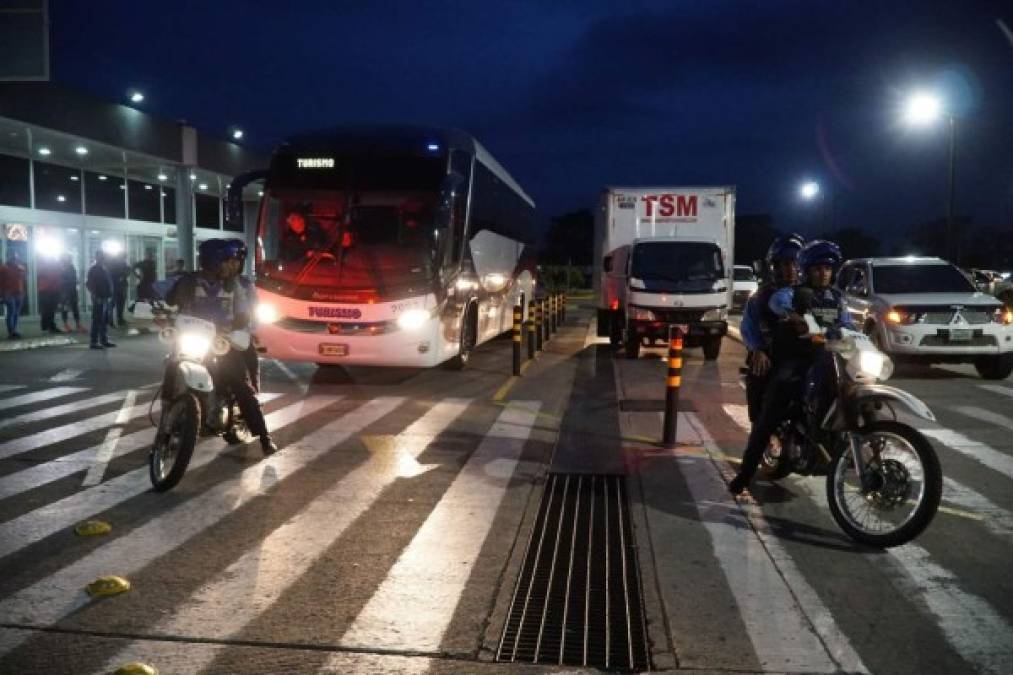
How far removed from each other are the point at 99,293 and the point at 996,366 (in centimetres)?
1554

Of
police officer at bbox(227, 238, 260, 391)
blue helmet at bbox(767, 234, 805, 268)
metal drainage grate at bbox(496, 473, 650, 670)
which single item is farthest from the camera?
police officer at bbox(227, 238, 260, 391)

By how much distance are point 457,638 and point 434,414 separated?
6431 millimetres

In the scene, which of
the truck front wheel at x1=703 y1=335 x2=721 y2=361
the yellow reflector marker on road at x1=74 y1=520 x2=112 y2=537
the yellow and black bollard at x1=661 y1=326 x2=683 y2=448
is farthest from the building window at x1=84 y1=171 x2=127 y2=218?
the yellow reflector marker on road at x1=74 y1=520 x2=112 y2=537

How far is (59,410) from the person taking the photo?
10.5m

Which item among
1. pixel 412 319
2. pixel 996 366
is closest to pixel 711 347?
pixel 996 366

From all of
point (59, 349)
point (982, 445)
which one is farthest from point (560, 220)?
point (982, 445)

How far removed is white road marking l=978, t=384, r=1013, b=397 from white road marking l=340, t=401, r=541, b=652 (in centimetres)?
784

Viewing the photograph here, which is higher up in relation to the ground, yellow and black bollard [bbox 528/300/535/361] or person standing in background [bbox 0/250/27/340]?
person standing in background [bbox 0/250/27/340]

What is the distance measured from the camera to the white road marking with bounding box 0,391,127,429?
387 inches

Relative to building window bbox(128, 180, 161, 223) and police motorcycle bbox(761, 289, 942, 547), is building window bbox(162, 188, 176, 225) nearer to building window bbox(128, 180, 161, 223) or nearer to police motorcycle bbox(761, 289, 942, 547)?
building window bbox(128, 180, 161, 223)

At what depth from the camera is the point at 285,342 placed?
1220 cm

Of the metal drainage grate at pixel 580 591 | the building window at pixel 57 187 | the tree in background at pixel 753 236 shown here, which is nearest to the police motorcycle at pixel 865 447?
the metal drainage grate at pixel 580 591

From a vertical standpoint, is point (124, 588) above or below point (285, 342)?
below

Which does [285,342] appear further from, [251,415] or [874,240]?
[874,240]
